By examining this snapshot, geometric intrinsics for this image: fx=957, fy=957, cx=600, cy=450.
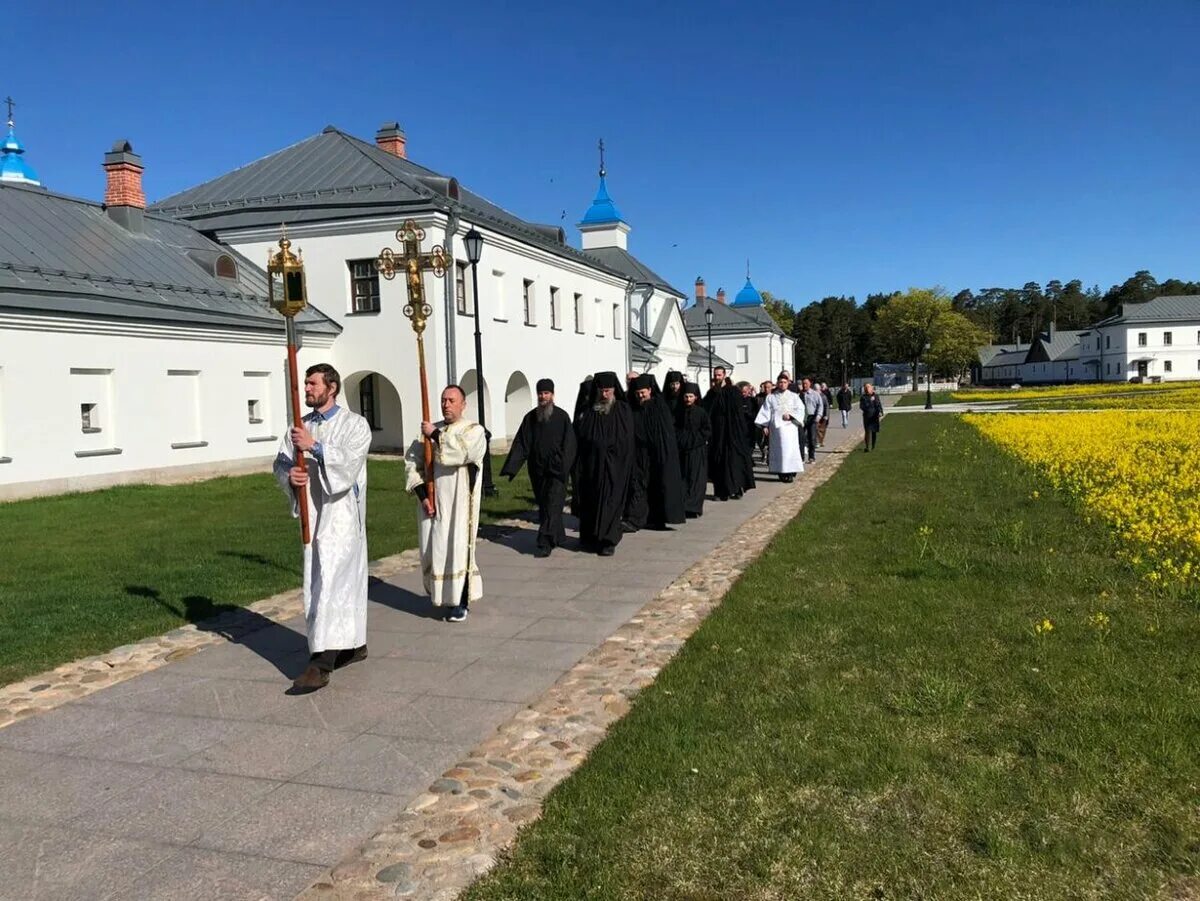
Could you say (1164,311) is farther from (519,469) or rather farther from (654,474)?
(519,469)

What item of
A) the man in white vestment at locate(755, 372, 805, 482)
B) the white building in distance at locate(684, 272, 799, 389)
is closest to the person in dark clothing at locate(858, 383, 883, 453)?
the man in white vestment at locate(755, 372, 805, 482)

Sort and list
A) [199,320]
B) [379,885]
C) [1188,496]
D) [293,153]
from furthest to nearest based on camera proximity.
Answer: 1. [293,153]
2. [199,320]
3. [1188,496]
4. [379,885]

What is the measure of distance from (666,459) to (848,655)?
6358mm

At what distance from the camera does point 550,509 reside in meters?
10.3

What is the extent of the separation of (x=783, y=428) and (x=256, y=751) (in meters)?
14.3

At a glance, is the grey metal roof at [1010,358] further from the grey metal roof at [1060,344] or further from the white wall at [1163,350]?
the white wall at [1163,350]

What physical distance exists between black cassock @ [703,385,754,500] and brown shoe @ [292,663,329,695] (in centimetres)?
1024

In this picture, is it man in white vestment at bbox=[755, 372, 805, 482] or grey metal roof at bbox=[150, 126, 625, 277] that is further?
grey metal roof at bbox=[150, 126, 625, 277]

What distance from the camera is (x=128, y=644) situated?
6918 mm

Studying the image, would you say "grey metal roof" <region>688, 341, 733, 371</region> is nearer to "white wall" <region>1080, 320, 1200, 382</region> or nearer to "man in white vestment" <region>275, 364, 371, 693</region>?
"man in white vestment" <region>275, 364, 371, 693</region>

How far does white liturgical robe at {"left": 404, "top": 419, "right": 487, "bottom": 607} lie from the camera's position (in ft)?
24.0

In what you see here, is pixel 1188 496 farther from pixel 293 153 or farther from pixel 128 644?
pixel 293 153

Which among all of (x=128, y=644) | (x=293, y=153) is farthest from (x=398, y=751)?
(x=293, y=153)

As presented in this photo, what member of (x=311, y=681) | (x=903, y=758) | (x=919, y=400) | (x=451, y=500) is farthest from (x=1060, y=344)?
(x=311, y=681)
